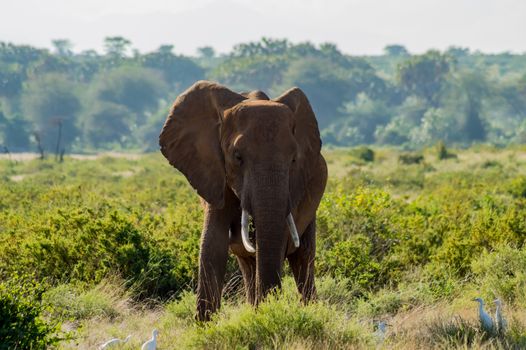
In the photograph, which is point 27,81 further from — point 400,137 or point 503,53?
point 503,53

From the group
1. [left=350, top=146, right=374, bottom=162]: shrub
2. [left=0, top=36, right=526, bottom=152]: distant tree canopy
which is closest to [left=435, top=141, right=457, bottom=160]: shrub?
[left=350, top=146, right=374, bottom=162]: shrub

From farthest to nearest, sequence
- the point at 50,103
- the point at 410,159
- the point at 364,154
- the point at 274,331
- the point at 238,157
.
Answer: the point at 50,103
the point at 364,154
the point at 410,159
the point at 238,157
the point at 274,331

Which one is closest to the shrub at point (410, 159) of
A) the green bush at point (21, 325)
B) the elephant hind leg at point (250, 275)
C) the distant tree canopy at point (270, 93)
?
the elephant hind leg at point (250, 275)

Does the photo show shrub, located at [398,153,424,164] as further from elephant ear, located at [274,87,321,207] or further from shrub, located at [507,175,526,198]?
elephant ear, located at [274,87,321,207]

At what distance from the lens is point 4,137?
74.4m

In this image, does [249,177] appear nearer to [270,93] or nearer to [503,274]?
[503,274]

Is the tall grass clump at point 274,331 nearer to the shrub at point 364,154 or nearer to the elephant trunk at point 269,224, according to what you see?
Result: the elephant trunk at point 269,224

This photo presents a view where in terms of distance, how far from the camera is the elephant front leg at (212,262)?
7.11 metres

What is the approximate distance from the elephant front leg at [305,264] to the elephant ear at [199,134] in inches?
43.3

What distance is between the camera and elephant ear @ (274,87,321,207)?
23.8ft

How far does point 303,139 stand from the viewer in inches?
293

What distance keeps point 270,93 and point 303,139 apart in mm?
88571

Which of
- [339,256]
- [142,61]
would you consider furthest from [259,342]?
[142,61]

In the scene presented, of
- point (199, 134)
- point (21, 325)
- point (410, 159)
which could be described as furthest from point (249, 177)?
point (410, 159)
